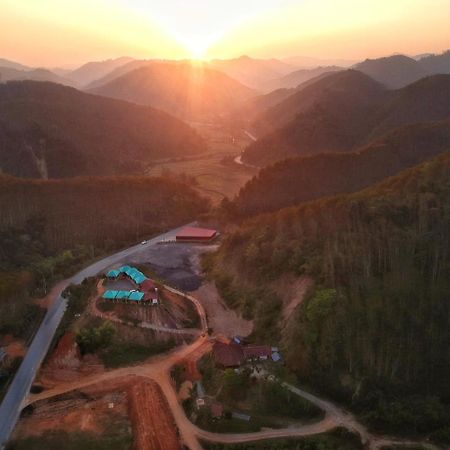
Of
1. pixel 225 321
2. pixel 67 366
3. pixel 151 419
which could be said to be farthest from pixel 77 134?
pixel 151 419

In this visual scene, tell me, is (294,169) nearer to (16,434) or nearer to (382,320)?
(382,320)

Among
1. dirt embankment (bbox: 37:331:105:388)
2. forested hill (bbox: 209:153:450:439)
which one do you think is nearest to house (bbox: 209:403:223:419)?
forested hill (bbox: 209:153:450:439)

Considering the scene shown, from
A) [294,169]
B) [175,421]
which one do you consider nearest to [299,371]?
[175,421]

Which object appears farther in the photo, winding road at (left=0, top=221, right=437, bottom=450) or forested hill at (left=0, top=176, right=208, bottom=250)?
forested hill at (left=0, top=176, right=208, bottom=250)

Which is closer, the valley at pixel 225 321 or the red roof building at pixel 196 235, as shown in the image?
the valley at pixel 225 321

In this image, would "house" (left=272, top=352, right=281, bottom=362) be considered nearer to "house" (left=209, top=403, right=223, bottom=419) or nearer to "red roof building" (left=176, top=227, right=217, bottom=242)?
"house" (left=209, top=403, right=223, bottom=419)

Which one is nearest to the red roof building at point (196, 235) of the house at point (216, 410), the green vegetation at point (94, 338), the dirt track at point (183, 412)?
the dirt track at point (183, 412)

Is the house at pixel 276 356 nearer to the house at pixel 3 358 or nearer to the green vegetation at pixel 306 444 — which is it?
the green vegetation at pixel 306 444
